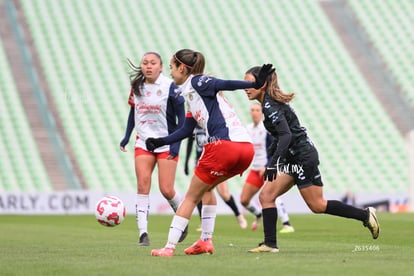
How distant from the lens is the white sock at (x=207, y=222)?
913 cm

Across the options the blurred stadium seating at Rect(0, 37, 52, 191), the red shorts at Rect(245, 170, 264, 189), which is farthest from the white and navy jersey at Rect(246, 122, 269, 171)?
the blurred stadium seating at Rect(0, 37, 52, 191)

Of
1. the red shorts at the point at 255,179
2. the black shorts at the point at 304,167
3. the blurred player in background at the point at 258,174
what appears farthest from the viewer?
the red shorts at the point at 255,179

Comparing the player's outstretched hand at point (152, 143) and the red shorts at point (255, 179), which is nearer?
the player's outstretched hand at point (152, 143)

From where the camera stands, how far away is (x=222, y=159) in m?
8.47

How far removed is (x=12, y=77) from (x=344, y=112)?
36.9ft

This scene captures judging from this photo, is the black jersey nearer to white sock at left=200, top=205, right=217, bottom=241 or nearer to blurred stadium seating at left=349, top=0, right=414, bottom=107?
white sock at left=200, top=205, right=217, bottom=241

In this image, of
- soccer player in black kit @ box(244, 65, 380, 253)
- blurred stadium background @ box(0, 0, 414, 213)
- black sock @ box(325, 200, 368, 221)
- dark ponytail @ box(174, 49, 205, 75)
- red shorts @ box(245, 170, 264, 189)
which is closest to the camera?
dark ponytail @ box(174, 49, 205, 75)

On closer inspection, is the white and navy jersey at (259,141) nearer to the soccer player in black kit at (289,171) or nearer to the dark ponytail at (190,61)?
the soccer player in black kit at (289,171)

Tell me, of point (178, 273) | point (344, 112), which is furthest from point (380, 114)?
point (178, 273)

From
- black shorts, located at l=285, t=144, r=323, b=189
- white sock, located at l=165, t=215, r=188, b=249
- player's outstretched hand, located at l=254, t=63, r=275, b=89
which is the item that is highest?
player's outstretched hand, located at l=254, t=63, r=275, b=89

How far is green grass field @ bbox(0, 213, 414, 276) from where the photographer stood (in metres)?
7.07

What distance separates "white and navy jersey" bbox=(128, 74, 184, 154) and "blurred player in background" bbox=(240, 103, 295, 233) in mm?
4313

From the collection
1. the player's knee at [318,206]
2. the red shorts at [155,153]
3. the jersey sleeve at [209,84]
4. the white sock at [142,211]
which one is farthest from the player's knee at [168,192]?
the jersey sleeve at [209,84]

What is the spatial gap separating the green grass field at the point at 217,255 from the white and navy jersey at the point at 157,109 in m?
1.36
